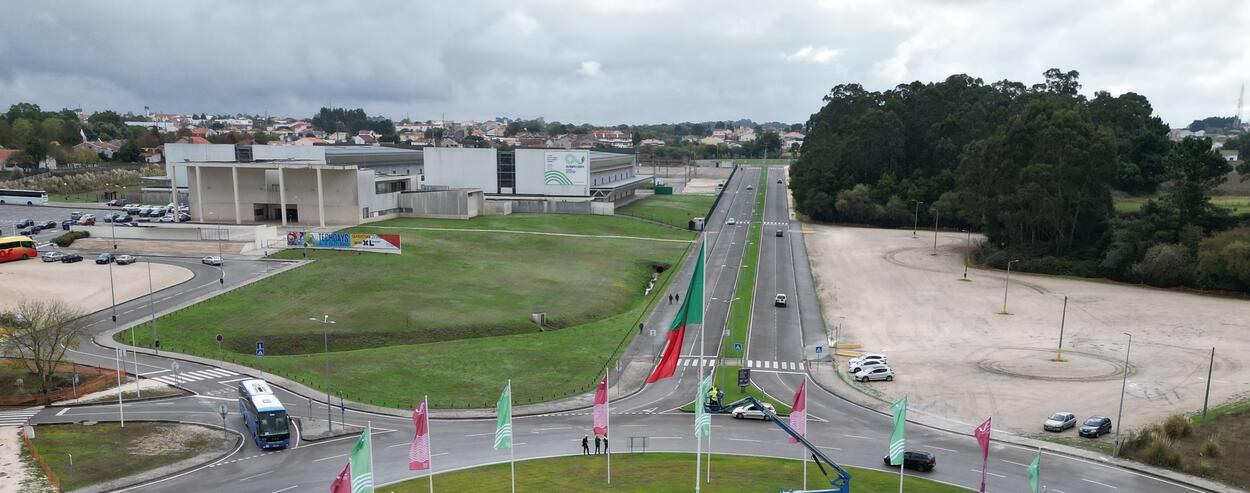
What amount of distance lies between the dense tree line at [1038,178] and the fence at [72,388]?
95.2m

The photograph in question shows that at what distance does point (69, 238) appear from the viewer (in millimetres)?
93812

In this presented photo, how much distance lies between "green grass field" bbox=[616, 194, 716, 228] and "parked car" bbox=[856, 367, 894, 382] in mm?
80349

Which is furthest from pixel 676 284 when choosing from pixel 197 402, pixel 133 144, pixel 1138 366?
pixel 133 144

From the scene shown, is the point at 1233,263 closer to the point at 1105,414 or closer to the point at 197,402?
the point at 1105,414

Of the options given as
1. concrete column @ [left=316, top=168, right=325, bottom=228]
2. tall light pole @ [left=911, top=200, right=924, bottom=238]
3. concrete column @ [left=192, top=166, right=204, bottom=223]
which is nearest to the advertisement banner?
concrete column @ [left=316, top=168, right=325, bottom=228]

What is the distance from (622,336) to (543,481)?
30.3 meters

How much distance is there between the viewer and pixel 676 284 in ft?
286

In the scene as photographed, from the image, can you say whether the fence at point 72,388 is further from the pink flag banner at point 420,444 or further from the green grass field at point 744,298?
the green grass field at point 744,298

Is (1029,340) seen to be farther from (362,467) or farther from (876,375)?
(362,467)

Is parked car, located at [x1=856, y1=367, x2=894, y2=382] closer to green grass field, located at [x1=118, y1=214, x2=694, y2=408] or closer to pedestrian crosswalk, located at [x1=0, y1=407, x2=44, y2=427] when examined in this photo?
green grass field, located at [x1=118, y1=214, x2=694, y2=408]

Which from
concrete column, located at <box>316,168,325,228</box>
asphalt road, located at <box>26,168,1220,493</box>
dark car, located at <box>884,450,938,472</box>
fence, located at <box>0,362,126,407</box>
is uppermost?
concrete column, located at <box>316,168,325,228</box>

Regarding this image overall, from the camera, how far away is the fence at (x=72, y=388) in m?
47.2

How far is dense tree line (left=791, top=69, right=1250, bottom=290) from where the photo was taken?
3536 inches

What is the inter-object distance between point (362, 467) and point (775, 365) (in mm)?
38322
